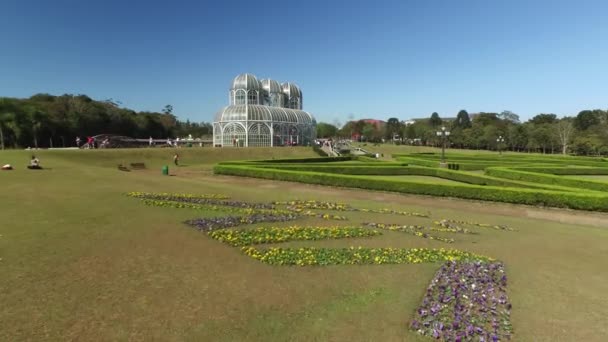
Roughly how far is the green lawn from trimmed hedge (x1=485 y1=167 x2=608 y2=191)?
363 inches

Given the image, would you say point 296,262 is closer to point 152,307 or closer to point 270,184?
point 152,307

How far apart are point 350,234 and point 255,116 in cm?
5490

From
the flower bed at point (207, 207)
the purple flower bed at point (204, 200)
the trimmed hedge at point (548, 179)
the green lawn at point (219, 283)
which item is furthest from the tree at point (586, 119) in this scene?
the flower bed at point (207, 207)

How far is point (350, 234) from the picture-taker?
1278 cm

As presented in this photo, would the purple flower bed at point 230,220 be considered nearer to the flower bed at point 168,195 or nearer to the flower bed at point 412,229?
the flower bed at point 412,229

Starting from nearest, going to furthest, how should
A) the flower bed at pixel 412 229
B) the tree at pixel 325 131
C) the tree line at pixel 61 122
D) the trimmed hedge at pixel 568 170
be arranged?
the flower bed at pixel 412 229, the trimmed hedge at pixel 568 170, the tree line at pixel 61 122, the tree at pixel 325 131

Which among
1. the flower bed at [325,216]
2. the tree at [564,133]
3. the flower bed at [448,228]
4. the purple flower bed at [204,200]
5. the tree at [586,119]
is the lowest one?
the flower bed at [448,228]

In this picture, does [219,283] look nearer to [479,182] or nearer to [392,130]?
[479,182]

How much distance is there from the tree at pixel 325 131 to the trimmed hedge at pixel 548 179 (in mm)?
125218

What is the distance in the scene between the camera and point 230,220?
46.4 ft

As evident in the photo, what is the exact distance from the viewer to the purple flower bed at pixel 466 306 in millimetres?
6430

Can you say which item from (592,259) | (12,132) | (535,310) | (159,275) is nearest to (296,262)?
(159,275)

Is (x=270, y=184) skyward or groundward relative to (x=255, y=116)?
groundward

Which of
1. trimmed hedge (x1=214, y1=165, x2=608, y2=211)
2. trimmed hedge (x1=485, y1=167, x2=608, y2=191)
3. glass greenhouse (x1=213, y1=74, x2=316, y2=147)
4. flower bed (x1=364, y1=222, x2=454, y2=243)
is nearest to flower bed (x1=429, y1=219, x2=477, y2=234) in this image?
flower bed (x1=364, y1=222, x2=454, y2=243)
